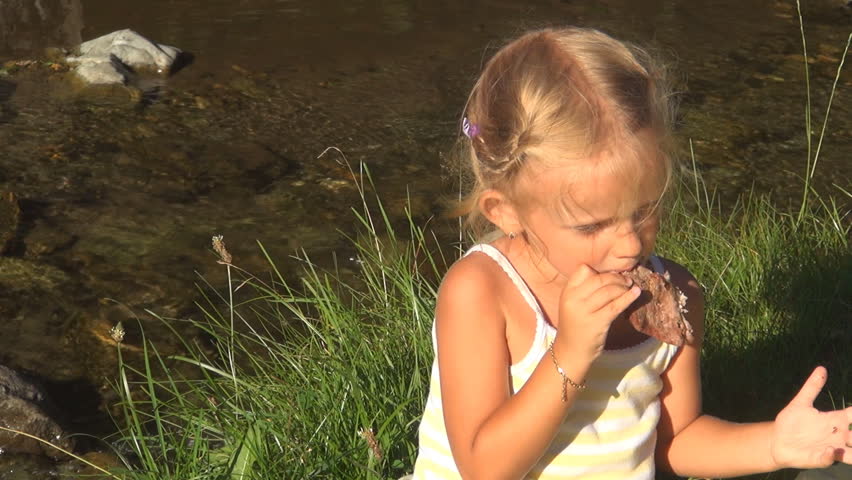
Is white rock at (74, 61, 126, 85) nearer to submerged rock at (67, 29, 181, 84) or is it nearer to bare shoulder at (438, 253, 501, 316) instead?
submerged rock at (67, 29, 181, 84)

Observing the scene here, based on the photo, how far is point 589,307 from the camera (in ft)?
6.39

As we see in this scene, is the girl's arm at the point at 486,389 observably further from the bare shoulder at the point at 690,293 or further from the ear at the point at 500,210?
the bare shoulder at the point at 690,293

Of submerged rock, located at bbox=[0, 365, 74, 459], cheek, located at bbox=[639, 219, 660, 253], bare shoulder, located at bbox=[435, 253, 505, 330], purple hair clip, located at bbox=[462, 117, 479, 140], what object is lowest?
submerged rock, located at bbox=[0, 365, 74, 459]

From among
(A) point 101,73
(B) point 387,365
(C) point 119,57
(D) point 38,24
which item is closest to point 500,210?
(B) point 387,365

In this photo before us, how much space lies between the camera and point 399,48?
6.81m

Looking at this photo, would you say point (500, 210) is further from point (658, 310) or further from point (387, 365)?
point (387, 365)

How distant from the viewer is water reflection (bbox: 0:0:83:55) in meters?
6.69

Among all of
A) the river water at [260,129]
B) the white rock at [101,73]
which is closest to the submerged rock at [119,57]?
the white rock at [101,73]

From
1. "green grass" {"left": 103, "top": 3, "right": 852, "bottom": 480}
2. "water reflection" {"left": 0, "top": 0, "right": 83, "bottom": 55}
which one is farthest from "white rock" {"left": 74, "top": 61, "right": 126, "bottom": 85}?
"green grass" {"left": 103, "top": 3, "right": 852, "bottom": 480}

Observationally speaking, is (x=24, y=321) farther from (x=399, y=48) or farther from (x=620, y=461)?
(x=399, y=48)

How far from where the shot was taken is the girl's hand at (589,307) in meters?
1.95

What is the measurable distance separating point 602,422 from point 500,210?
45cm

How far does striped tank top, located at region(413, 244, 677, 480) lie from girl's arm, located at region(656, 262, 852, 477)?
0.12m

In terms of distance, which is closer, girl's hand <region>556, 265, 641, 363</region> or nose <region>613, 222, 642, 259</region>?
girl's hand <region>556, 265, 641, 363</region>
